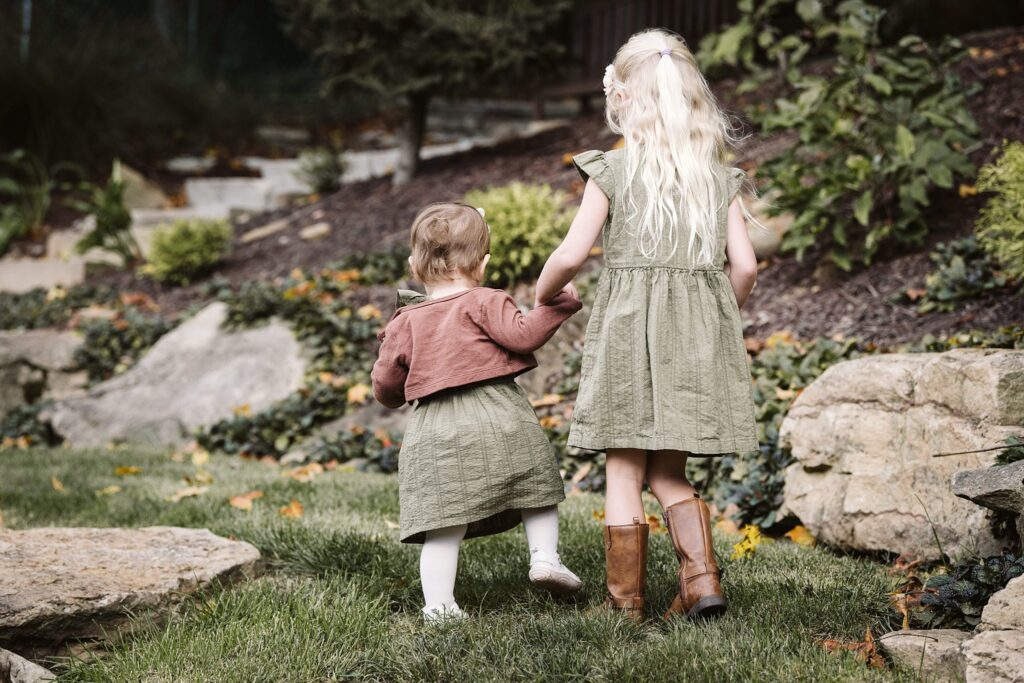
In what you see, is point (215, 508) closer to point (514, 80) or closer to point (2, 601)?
point (2, 601)

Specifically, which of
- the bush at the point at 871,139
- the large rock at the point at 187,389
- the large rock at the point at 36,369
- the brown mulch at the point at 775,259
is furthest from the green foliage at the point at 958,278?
the large rock at the point at 36,369

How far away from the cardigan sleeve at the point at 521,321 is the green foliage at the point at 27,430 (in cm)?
511

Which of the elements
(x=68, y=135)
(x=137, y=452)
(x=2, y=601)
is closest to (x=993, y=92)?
(x=137, y=452)

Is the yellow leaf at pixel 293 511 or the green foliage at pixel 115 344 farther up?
the green foliage at pixel 115 344

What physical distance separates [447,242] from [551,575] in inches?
37.0

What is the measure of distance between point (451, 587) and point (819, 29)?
16.0ft

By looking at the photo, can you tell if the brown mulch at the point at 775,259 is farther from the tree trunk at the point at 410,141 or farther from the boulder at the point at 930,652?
the boulder at the point at 930,652

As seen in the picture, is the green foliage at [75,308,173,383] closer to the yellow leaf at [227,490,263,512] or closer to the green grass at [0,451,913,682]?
the yellow leaf at [227,490,263,512]

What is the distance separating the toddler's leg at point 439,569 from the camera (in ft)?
8.36

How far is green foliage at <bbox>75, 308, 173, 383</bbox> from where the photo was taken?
7.61m

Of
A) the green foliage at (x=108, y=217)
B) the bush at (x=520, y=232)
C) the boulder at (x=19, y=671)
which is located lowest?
the boulder at (x=19, y=671)

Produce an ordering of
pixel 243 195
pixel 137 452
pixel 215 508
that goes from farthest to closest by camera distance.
Answer: 1. pixel 243 195
2. pixel 137 452
3. pixel 215 508

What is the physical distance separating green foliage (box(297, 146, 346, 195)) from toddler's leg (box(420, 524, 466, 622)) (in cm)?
869

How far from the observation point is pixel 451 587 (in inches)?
101
